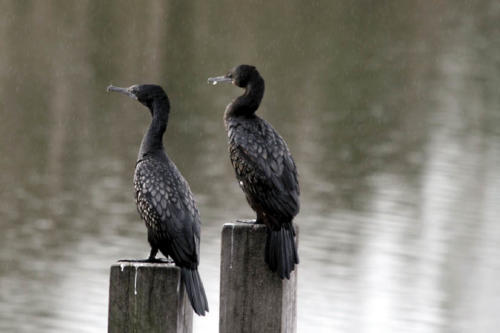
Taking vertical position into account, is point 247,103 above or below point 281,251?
above

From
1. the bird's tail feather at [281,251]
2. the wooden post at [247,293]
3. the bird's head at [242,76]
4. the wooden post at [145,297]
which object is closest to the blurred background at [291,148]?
the bird's head at [242,76]

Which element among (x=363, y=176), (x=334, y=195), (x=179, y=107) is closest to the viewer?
(x=334, y=195)

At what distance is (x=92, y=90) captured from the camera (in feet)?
56.5

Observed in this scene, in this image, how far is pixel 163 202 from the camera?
420cm

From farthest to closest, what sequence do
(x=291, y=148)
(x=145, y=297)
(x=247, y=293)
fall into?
1. (x=291, y=148)
2. (x=247, y=293)
3. (x=145, y=297)

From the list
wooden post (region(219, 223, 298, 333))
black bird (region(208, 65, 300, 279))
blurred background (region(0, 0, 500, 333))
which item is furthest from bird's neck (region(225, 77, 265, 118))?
blurred background (region(0, 0, 500, 333))

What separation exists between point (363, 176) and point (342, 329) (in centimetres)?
444

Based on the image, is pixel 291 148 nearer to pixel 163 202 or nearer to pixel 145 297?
pixel 163 202

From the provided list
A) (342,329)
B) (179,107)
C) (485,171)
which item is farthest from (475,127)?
(342,329)

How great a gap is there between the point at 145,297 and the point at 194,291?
0.93ft

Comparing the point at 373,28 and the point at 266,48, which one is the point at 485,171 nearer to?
the point at 266,48

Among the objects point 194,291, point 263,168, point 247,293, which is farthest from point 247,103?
point 194,291

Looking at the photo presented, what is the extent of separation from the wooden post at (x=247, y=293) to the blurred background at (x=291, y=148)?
5100 mm

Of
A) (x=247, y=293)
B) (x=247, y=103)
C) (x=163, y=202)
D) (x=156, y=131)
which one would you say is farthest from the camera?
(x=247, y=103)
